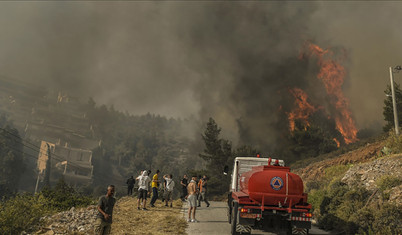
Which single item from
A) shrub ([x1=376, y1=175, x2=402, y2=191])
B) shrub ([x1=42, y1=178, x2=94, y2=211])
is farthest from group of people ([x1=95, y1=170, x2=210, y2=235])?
shrub ([x1=376, y1=175, x2=402, y2=191])

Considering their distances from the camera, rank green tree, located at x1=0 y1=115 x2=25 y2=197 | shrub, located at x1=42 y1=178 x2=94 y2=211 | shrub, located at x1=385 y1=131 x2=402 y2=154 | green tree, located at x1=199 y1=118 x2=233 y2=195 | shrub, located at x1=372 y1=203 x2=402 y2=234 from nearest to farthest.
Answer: shrub, located at x1=372 y1=203 x2=402 y2=234 < shrub, located at x1=42 y1=178 x2=94 y2=211 < shrub, located at x1=385 y1=131 x2=402 y2=154 < green tree, located at x1=199 y1=118 x2=233 y2=195 < green tree, located at x1=0 y1=115 x2=25 y2=197

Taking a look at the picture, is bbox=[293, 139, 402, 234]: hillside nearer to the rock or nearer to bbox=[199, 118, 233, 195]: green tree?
the rock

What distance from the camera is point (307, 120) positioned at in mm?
58031

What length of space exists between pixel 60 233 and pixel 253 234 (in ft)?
22.3

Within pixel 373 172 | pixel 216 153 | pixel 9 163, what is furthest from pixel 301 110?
pixel 9 163

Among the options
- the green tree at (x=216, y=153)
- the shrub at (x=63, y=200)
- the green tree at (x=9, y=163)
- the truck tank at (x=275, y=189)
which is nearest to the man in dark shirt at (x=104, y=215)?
the truck tank at (x=275, y=189)

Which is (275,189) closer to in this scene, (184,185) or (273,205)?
(273,205)

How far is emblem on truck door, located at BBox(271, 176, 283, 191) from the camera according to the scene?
913 centimetres

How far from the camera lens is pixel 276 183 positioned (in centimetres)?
918

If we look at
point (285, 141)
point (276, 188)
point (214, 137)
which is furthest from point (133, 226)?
point (285, 141)

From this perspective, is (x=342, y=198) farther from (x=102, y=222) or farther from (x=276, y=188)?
(x=102, y=222)

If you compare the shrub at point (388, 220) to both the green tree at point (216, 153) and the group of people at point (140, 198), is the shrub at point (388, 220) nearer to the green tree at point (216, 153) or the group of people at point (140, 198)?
the group of people at point (140, 198)

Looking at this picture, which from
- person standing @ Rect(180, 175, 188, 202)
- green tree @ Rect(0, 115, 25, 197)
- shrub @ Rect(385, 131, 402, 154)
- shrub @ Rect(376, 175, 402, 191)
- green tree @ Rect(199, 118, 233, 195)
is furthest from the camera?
green tree @ Rect(0, 115, 25, 197)

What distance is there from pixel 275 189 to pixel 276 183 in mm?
192
